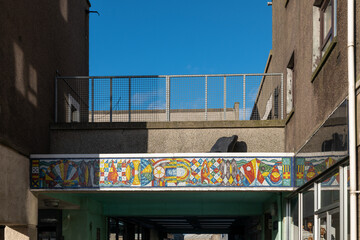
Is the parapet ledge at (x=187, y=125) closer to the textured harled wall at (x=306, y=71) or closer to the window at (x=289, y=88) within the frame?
the window at (x=289, y=88)

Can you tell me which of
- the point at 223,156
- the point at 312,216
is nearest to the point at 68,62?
the point at 223,156

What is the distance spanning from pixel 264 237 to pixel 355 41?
11.2m

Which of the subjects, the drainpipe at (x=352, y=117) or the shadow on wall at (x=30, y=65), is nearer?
the drainpipe at (x=352, y=117)

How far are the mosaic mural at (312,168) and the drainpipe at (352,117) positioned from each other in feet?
1.68

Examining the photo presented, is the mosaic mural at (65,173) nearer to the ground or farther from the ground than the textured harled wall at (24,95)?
nearer to the ground

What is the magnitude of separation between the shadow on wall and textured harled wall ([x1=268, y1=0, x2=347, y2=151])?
5691 mm

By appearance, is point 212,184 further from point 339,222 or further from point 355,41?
point 355,41

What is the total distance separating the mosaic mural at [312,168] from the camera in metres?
8.03

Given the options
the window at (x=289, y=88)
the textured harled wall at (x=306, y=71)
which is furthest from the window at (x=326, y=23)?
the window at (x=289, y=88)

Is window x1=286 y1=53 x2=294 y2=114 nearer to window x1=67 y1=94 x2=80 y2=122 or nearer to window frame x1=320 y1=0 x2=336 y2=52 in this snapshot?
window frame x1=320 y1=0 x2=336 y2=52

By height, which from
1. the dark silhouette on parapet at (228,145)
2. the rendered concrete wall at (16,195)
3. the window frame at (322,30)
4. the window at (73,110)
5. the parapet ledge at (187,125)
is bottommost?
the rendered concrete wall at (16,195)

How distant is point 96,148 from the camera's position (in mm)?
13938

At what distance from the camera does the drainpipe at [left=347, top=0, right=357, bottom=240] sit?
683 centimetres

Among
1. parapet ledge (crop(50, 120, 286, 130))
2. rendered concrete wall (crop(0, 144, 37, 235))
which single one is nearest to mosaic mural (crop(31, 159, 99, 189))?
rendered concrete wall (crop(0, 144, 37, 235))
